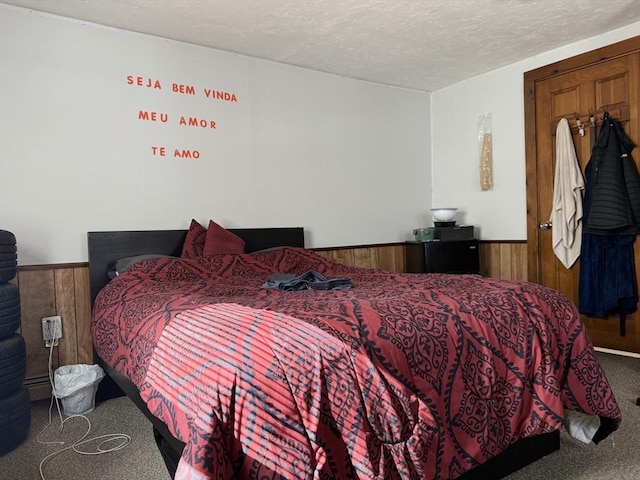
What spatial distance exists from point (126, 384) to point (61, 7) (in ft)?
7.38

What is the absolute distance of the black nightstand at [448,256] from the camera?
401cm

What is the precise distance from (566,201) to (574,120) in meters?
0.64

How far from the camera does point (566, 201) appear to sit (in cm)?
350

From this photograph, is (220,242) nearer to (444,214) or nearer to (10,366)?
(10,366)

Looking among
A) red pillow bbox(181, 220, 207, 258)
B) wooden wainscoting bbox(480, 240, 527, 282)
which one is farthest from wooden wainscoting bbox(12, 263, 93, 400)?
wooden wainscoting bbox(480, 240, 527, 282)

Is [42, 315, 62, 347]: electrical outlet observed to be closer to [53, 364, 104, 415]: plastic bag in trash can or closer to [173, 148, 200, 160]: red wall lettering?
[53, 364, 104, 415]: plastic bag in trash can

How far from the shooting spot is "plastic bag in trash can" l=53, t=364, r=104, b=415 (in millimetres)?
2508

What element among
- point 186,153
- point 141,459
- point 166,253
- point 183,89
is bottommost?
point 141,459

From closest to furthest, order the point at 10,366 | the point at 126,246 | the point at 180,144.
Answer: the point at 10,366
the point at 126,246
the point at 180,144

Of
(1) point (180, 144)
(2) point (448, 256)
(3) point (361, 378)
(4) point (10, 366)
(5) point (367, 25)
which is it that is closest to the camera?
(3) point (361, 378)

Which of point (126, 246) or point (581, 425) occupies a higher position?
point (126, 246)

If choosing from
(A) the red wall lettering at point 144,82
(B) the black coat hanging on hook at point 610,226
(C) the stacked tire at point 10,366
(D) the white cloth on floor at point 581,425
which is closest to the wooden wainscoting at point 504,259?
(B) the black coat hanging on hook at point 610,226

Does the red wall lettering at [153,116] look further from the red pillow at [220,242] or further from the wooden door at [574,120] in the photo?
the wooden door at [574,120]

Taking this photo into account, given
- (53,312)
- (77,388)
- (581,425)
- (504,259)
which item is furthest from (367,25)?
(77,388)
